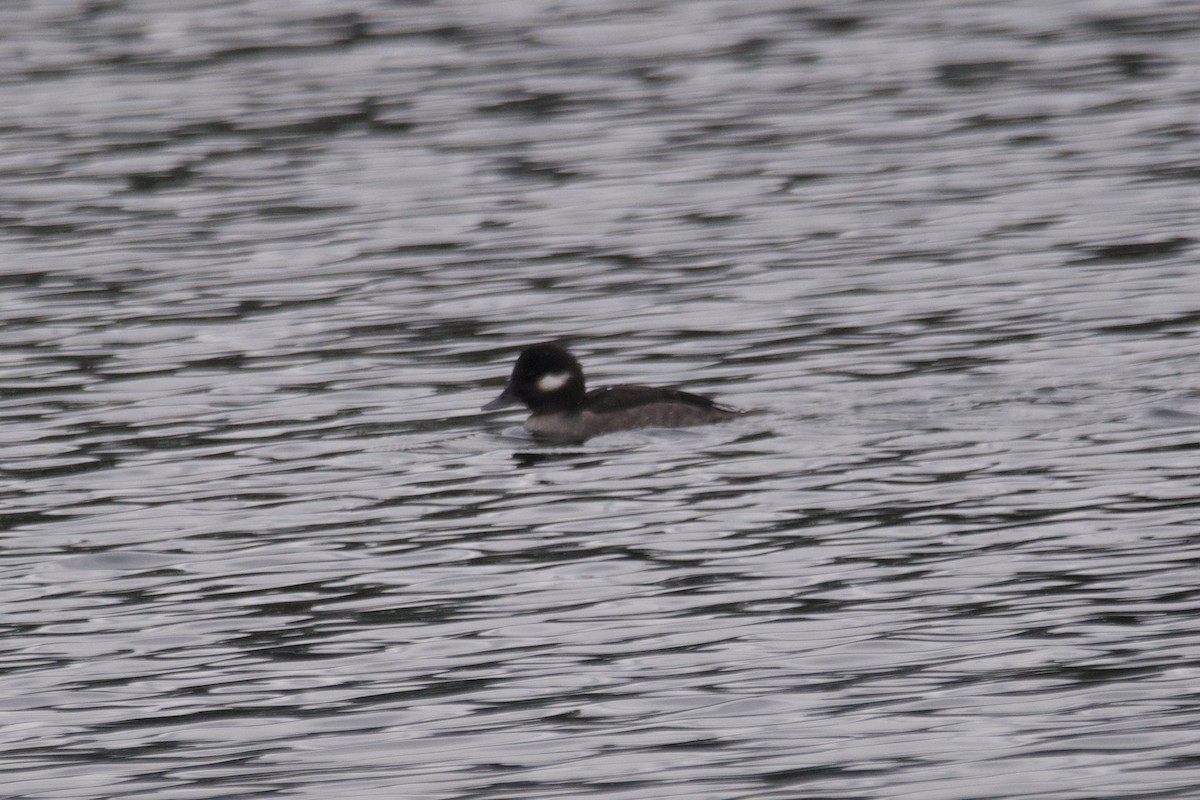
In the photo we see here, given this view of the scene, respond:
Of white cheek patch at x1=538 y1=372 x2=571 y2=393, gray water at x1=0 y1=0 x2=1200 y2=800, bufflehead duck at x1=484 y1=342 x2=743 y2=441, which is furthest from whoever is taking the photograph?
white cheek patch at x1=538 y1=372 x2=571 y2=393

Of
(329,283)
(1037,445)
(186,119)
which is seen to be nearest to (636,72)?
(186,119)

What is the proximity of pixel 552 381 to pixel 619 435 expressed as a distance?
0.61m

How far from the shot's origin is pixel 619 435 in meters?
15.8

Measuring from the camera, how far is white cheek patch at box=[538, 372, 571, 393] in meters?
15.9

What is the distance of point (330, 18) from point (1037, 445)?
77.9 feet

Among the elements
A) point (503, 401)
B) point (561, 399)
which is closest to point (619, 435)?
point (561, 399)

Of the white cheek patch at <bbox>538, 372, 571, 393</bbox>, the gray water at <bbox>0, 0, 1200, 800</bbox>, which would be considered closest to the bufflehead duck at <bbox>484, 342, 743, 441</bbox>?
the white cheek patch at <bbox>538, 372, 571, 393</bbox>

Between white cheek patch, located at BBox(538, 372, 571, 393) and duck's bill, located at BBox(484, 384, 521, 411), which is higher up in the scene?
white cheek patch, located at BBox(538, 372, 571, 393)

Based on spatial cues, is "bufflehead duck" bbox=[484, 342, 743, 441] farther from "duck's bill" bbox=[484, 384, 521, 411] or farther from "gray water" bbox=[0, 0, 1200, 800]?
"gray water" bbox=[0, 0, 1200, 800]

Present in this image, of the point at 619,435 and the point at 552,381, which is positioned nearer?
the point at 619,435

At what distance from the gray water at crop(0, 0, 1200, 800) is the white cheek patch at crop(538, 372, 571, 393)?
417 millimetres

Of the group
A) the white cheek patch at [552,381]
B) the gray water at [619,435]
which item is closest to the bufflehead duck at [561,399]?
the white cheek patch at [552,381]

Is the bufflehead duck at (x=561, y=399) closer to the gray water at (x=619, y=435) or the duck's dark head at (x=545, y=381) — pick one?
the duck's dark head at (x=545, y=381)

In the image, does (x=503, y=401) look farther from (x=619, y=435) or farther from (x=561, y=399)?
(x=619, y=435)
